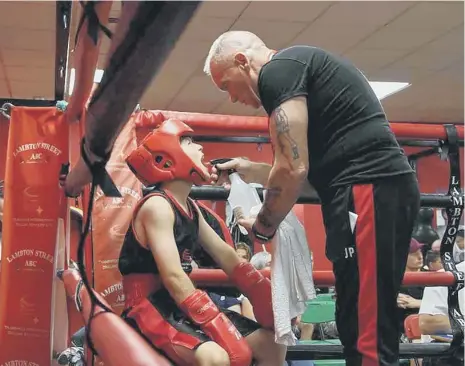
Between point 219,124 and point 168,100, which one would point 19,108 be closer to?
point 219,124

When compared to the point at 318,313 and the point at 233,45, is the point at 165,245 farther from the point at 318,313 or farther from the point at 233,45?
the point at 318,313

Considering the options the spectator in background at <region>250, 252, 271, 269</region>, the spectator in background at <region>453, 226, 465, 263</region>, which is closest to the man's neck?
the spectator in background at <region>250, 252, 271, 269</region>

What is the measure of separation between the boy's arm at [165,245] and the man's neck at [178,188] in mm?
81

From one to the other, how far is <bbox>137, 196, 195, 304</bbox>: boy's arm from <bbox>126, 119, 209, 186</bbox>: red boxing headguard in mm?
80

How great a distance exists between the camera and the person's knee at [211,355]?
1311mm

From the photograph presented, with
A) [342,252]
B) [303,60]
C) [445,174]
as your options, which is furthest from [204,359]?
[445,174]

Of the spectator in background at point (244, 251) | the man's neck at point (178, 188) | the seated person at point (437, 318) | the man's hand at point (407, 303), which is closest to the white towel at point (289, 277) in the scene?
the man's neck at point (178, 188)

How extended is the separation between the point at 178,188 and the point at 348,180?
47cm

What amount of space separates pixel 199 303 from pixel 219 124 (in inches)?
31.4

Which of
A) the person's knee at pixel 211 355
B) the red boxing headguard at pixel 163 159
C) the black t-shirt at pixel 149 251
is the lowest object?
the person's knee at pixel 211 355

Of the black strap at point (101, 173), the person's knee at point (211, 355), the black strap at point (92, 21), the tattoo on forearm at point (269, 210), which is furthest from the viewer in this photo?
the tattoo on forearm at point (269, 210)

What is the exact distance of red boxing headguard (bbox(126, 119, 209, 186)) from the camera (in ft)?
5.33

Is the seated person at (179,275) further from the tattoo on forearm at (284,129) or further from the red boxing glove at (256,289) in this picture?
the tattoo on forearm at (284,129)

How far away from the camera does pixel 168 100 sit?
280 inches
